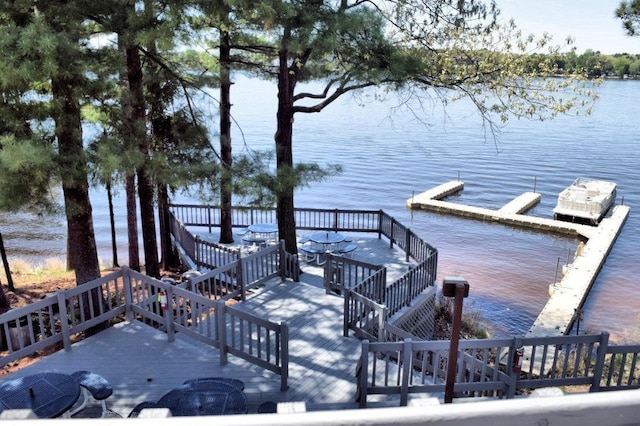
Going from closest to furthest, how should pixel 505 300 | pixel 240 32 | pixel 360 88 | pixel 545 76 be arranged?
1. pixel 545 76
2. pixel 360 88
3. pixel 240 32
4. pixel 505 300

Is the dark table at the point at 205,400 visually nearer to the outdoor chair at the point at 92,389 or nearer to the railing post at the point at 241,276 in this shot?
the outdoor chair at the point at 92,389

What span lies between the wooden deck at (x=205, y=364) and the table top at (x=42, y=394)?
3.12 feet

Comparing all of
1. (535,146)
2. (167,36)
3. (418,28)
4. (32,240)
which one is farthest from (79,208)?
(535,146)

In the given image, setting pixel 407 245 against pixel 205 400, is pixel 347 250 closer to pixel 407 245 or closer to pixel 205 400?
pixel 407 245

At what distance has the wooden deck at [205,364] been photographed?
6887 millimetres

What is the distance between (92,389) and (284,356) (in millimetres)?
2428

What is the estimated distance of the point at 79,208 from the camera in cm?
823

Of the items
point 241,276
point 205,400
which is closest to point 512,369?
point 205,400

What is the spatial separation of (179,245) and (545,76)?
1061 centimetres

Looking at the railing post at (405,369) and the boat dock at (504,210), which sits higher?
the railing post at (405,369)

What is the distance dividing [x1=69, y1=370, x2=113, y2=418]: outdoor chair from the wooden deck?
467 mm

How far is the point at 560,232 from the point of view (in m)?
26.6

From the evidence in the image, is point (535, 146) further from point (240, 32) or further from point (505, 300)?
point (240, 32)

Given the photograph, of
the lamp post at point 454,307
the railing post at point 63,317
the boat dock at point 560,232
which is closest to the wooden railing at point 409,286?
the boat dock at point 560,232
